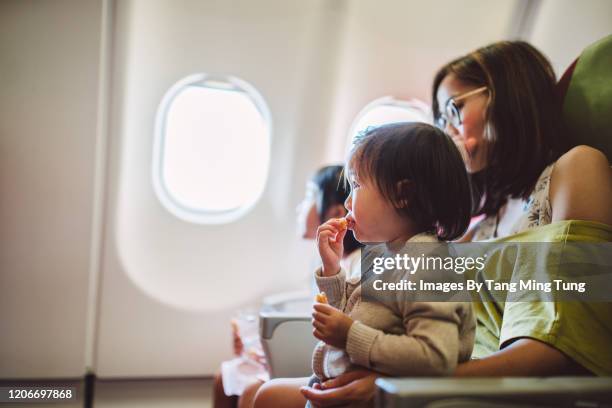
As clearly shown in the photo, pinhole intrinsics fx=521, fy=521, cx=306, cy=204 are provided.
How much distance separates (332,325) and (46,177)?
1460mm

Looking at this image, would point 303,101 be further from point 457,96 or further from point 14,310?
point 14,310

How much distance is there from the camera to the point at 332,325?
2.71 feet

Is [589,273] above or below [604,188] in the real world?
below

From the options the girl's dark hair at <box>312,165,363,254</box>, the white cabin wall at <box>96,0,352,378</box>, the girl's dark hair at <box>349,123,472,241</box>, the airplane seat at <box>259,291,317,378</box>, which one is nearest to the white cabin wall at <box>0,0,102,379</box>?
the white cabin wall at <box>96,0,352,378</box>

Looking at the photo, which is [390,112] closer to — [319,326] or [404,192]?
[404,192]

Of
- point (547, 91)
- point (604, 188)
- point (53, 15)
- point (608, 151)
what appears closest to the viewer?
point (604, 188)

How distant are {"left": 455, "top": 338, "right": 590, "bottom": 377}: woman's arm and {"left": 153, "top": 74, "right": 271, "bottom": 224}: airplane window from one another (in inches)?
56.2

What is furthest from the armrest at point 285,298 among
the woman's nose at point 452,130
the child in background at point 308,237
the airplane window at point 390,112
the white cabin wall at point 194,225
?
the woman's nose at point 452,130

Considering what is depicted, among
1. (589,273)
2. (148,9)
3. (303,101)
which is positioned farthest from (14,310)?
(589,273)

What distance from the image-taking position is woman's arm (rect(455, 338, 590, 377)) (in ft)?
2.77

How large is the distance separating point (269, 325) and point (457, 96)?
0.77 m

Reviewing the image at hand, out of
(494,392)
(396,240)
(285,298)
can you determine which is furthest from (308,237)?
(494,392)

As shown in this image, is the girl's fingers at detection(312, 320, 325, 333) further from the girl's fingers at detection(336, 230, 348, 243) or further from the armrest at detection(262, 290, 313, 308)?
the armrest at detection(262, 290, 313, 308)

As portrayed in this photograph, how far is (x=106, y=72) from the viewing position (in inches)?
73.7
